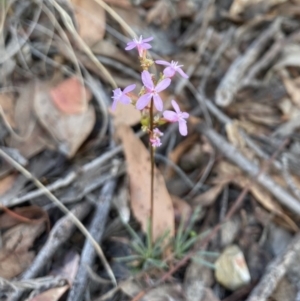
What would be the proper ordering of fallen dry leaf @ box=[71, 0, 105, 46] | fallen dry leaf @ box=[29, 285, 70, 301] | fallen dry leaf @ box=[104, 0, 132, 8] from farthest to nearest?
A: 1. fallen dry leaf @ box=[104, 0, 132, 8]
2. fallen dry leaf @ box=[71, 0, 105, 46]
3. fallen dry leaf @ box=[29, 285, 70, 301]

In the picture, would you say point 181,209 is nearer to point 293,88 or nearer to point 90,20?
point 293,88

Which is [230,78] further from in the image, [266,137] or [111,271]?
[111,271]

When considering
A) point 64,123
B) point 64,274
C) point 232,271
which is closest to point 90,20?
point 64,123

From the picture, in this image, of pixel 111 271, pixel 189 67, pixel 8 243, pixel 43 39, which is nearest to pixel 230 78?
pixel 189 67

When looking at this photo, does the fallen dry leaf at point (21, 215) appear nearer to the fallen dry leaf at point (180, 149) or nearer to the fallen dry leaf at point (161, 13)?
the fallen dry leaf at point (180, 149)

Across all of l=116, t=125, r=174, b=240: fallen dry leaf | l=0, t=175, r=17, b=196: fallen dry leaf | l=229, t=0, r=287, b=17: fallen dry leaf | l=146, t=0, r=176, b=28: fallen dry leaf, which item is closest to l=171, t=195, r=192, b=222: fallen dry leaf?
l=116, t=125, r=174, b=240: fallen dry leaf

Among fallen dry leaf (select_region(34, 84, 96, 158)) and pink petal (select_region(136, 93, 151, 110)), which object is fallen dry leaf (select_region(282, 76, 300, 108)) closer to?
fallen dry leaf (select_region(34, 84, 96, 158))
